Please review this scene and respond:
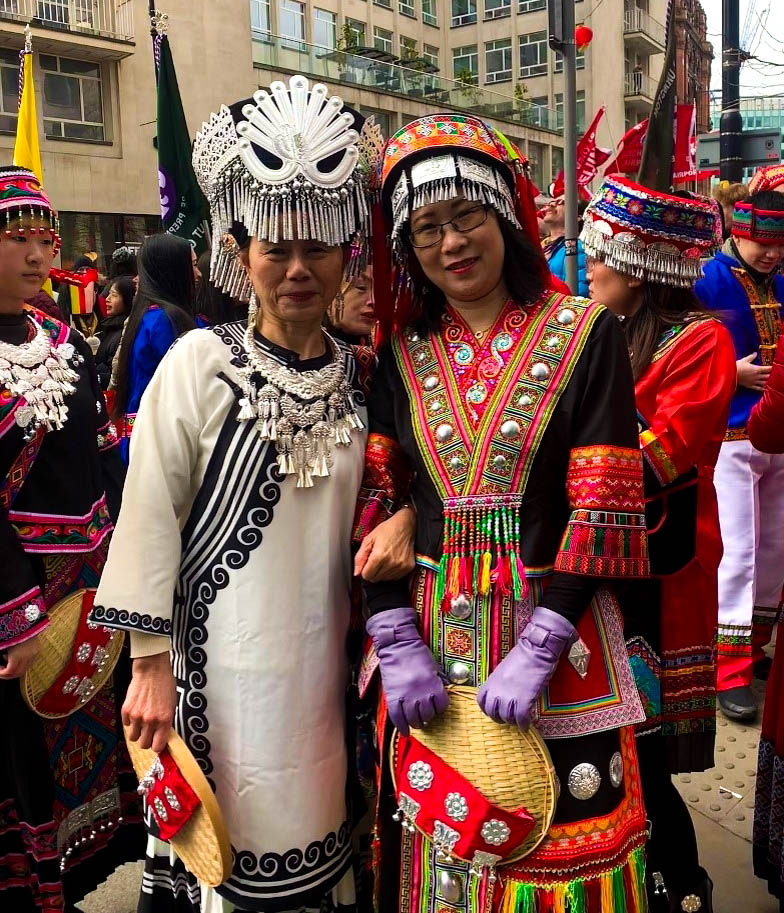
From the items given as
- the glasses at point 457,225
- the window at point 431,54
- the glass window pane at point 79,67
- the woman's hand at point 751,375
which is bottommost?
the woman's hand at point 751,375

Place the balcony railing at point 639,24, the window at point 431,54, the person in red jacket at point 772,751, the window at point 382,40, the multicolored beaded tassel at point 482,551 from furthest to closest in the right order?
the balcony railing at point 639,24 → the window at point 431,54 → the window at point 382,40 → the person in red jacket at point 772,751 → the multicolored beaded tassel at point 482,551

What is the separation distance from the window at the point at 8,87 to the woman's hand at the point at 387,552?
18.0 m

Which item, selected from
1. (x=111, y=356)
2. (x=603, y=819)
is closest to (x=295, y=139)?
(x=603, y=819)

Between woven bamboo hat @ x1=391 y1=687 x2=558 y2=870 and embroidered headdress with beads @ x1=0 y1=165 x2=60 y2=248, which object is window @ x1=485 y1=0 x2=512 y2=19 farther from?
woven bamboo hat @ x1=391 y1=687 x2=558 y2=870

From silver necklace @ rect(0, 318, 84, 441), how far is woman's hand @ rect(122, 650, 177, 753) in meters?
0.90

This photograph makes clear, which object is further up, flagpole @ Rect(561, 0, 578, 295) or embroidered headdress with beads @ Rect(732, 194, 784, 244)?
flagpole @ Rect(561, 0, 578, 295)

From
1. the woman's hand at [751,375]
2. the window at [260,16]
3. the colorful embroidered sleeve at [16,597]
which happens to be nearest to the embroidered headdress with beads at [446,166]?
the colorful embroidered sleeve at [16,597]

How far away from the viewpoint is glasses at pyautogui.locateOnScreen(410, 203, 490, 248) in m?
1.81

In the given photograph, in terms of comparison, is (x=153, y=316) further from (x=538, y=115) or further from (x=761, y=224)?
(x=538, y=115)

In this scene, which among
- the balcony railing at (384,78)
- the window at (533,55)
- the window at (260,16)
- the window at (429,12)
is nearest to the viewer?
the balcony railing at (384,78)

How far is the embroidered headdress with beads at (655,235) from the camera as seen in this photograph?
2.51 m

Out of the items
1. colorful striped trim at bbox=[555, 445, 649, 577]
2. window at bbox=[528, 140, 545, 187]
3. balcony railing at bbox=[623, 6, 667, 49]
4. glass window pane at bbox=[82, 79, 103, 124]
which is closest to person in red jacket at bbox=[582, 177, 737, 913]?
colorful striped trim at bbox=[555, 445, 649, 577]

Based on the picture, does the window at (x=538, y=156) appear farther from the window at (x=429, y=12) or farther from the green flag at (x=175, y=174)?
the green flag at (x=175, y=174)

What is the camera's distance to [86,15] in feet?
61.5
